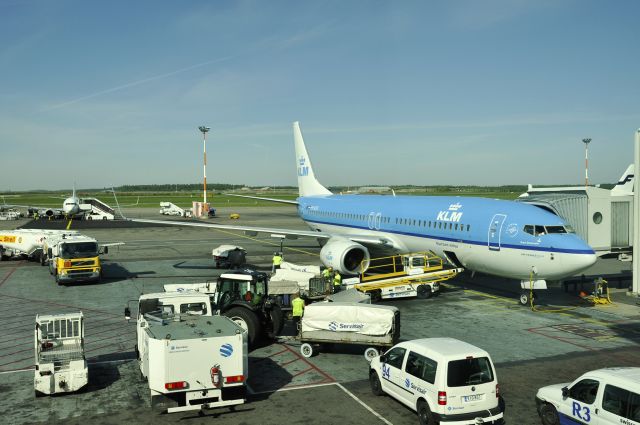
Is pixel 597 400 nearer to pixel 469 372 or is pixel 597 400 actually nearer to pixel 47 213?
pixel 469 372

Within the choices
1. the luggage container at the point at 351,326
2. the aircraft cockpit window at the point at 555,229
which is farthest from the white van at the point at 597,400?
the aircraft cockpit window at the point at 555,229

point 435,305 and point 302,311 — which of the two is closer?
point 302,311

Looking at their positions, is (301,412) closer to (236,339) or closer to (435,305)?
(236,339)

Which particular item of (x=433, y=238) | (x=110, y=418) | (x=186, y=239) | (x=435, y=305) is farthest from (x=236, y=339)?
(x=186, y=239)

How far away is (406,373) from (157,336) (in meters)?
6.27

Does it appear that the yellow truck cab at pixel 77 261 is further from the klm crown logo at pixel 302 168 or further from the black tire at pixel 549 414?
the black tire at pixel 549 414

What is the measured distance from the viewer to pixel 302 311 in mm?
20438

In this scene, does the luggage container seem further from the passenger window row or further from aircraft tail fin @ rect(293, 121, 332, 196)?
aircraft tail fin @ rect(293, 121, 332, 196)

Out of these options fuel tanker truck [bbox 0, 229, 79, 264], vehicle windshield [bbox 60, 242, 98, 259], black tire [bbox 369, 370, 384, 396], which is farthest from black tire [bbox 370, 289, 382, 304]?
fuel tanker truck [bbox 0, 229, 79, 264]

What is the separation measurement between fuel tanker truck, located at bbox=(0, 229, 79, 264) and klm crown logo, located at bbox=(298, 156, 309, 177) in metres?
19.7

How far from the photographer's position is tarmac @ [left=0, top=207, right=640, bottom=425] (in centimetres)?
1409

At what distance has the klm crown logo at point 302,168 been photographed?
49844mm

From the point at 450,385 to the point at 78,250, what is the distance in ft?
88.3

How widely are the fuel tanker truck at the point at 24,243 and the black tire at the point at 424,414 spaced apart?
117 ft
